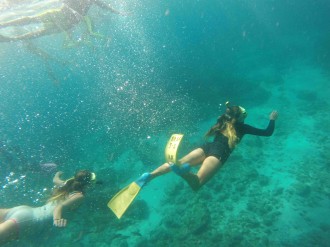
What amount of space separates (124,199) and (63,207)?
1333 millimetres

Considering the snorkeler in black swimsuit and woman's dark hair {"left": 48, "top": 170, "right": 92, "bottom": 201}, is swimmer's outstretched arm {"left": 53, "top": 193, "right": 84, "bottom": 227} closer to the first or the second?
woman's dark hair {"left": 48, "top": 170, "right": 92, "bottom": 201}

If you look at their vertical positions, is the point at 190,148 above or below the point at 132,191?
above

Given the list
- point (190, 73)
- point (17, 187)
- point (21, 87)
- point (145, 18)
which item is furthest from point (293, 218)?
point (21, 87)

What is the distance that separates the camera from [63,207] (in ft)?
16.4

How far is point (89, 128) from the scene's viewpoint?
73.6 feet

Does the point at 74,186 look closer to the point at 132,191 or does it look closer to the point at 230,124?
the point at 132,191

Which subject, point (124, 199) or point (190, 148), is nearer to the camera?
point (124, 199)

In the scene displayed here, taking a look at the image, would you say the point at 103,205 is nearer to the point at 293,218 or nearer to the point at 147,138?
the point at 147,138

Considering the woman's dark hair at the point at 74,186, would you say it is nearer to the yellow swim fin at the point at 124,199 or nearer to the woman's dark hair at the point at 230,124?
the yellow swim fin at the point at 124,199

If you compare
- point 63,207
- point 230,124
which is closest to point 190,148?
point 230,124

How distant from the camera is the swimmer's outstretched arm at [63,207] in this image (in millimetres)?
4691

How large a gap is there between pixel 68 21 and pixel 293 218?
1304 cm

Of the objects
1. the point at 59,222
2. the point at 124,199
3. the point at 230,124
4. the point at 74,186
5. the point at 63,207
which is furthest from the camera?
the point at 230,124

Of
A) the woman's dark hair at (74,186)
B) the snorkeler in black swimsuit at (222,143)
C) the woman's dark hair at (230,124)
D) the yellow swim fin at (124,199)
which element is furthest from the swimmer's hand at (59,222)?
the woman's dark hair at (230,124)
